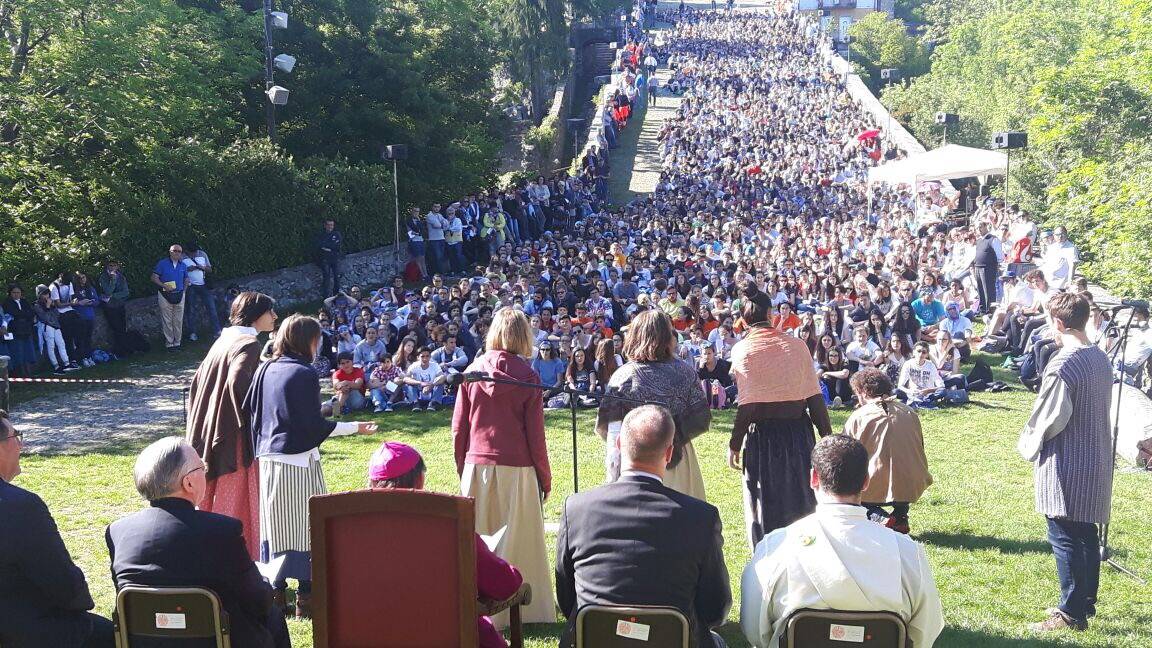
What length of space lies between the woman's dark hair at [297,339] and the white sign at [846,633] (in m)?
3.06

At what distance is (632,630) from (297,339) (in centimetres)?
260

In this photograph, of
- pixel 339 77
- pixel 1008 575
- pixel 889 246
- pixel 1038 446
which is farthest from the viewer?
pixel 339 77

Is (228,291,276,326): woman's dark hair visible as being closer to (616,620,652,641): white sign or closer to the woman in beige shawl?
(616,620,652,641): white sign

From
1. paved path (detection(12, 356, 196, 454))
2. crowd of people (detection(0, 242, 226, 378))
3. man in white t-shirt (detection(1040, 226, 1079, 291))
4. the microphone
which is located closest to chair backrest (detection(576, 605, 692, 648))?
the microphone

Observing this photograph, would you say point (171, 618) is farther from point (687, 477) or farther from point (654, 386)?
point (687, 477)

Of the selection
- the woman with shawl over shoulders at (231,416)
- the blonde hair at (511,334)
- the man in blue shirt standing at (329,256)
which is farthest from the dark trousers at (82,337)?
the blonde hair at (511,334)

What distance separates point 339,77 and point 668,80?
3559cm

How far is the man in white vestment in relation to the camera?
3682 millimetres

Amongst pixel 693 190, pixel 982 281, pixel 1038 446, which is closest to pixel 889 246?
pixel 982 281

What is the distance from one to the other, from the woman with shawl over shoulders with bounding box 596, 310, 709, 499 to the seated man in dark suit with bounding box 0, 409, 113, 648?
8.19 ft

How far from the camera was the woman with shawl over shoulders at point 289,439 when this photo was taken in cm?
554

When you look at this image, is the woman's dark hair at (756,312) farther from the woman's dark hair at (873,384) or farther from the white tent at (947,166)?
the white tent at (947,166)

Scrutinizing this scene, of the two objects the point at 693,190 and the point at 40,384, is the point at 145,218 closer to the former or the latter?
the point at 40,384

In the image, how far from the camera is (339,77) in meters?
24.0
